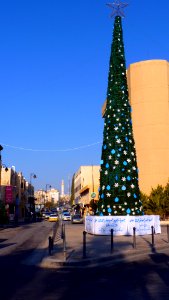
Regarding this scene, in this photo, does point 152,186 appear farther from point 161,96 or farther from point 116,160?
point 116,160

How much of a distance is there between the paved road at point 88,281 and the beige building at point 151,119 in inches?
1870

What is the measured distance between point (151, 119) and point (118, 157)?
37933mm

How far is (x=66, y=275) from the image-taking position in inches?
448

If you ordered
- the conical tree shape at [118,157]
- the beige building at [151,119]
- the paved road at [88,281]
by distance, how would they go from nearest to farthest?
the paved road at [88,281] < the conical tree shape at [118,157] < the beige building at [151,119]

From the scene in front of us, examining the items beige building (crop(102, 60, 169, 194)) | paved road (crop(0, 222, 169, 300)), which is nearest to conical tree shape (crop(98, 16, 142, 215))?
paved road (crop(0, 222, 169, 300))

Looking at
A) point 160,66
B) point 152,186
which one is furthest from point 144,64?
point 152,186

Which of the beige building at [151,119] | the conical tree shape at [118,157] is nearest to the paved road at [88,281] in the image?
the conical tree shape at [118,157]

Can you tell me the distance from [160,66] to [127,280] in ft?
187

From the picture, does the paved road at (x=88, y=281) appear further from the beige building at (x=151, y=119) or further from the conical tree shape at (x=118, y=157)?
the beige building at (x=151, y=119)

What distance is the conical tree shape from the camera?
25.4 m

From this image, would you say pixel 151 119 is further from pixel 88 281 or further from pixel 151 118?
pixel 88 281

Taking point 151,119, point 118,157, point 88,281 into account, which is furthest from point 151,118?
point 88,281

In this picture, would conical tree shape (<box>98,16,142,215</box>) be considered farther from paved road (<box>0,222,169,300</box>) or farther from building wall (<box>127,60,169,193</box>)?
building wall (<box>127,60,169,193</box>)

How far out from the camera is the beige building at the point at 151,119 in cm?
6109
